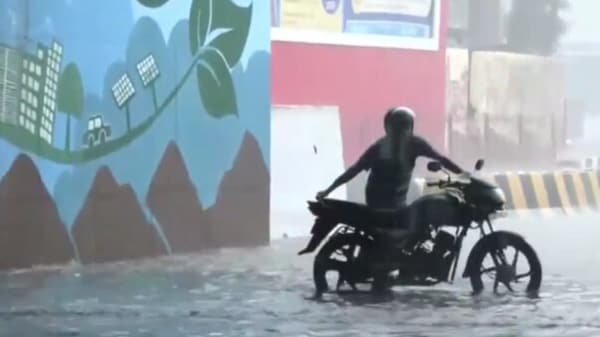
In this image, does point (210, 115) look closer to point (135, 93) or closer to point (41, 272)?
point (135, 93)

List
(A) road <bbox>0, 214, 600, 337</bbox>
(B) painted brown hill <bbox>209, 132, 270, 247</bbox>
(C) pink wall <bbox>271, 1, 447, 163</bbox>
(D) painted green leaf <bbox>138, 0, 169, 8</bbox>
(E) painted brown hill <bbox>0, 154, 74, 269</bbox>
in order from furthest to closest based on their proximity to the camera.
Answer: (C) pink wall <bbox>271, 1, 447, 163</bbox> → (B) painted brown hill <bbox>209, 132, 270, 247</bbox> → (D) painted green leaf <bbox>138, 0, 169, 8</bbox> → (E) painted brown hill <bbox>0, 154, 74, 269</bbox> → (A) road <bbox>0, 214, 600, 337</bbox>

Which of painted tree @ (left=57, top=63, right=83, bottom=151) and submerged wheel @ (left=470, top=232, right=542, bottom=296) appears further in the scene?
painted tree @ (left=57, top=63, right=83, bottom=151)

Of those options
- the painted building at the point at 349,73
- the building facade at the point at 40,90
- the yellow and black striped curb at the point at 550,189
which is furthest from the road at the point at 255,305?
the yellow and black striped curb at the point at 550,189

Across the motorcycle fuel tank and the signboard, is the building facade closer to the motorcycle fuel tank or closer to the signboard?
the motorcycle fuel tank

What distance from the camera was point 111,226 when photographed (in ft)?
54.7

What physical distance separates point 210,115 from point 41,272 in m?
3.44

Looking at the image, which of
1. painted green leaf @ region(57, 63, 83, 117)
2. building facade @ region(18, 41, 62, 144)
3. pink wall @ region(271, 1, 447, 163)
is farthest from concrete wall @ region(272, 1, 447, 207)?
building facade @ region(18, 41, 62, 144)

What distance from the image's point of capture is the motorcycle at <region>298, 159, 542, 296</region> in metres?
13.3

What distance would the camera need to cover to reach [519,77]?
34656 millimetres

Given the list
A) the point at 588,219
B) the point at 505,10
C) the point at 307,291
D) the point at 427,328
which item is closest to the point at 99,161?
the point at 307,291

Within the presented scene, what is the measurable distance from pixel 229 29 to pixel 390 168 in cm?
523

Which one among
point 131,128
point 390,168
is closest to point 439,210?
point 390,168

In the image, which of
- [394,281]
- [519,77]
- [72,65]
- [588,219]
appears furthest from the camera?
[519,77]

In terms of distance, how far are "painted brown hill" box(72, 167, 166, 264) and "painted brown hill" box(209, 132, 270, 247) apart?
1.35 metres
